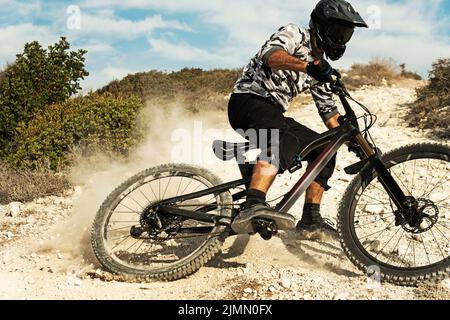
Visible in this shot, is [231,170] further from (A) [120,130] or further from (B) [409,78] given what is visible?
(B) [409,78]

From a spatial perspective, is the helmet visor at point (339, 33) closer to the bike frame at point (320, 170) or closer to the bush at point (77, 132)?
the bike frame at point (320, 170)

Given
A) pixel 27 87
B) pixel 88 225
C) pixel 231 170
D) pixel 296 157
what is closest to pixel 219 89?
pixel 27 87

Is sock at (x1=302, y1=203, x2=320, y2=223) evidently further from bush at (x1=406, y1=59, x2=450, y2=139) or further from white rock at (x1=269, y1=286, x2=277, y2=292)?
bush at (x1=406, y1=59, x2=450, y2=139)

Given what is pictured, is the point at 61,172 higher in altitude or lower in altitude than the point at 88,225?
higher

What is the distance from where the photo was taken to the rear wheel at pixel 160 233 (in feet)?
13.8

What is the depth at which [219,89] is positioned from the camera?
16797 millimetres

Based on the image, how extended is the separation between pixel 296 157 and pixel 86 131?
5.39 m

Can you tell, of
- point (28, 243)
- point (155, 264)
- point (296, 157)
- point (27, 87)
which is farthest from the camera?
point (27, 87)

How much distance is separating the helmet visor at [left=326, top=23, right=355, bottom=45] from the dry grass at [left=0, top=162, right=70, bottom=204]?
468 centimetres

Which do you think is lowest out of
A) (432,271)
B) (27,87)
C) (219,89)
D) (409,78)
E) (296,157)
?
(432,271)

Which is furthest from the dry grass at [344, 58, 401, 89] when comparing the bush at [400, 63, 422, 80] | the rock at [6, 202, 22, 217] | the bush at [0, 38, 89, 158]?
the rock at [6, 202, 22, 217]

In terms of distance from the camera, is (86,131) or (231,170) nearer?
(231,170)

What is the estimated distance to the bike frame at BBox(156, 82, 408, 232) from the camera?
3.93m

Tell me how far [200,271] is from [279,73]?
1.76 metres
